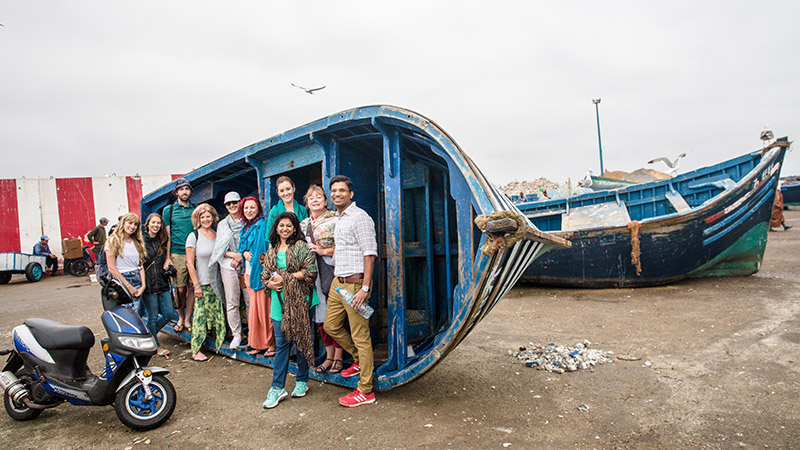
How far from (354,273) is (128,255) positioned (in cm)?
280

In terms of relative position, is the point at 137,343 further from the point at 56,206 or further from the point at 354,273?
the point at 56,206

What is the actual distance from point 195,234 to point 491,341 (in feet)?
11.8

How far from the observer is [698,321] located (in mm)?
5141

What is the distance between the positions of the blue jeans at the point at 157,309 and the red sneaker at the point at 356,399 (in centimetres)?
271

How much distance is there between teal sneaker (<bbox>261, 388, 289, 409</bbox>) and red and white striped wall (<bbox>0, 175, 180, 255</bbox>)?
1722cm

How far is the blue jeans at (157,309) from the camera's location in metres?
4.68

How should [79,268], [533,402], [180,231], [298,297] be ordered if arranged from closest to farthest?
[533,402]
[298,297]
[180,231]
[79,268]

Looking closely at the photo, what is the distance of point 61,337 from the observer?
3090 mm

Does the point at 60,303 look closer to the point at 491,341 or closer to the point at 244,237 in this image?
the point at 244,237

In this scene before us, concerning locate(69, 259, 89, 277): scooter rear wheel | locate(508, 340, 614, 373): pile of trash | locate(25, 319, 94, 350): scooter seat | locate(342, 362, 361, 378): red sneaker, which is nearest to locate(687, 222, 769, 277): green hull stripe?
locate(508, 340, 614, 373): pile of trash

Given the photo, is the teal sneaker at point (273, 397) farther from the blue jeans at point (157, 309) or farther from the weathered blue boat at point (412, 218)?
the blue jeans at point (157, 309)

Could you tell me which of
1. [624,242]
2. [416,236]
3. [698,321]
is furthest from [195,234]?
[624,242]

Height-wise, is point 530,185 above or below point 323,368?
above

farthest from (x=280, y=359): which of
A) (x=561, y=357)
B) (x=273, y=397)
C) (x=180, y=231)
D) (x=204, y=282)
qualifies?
(x=561, y=357)
